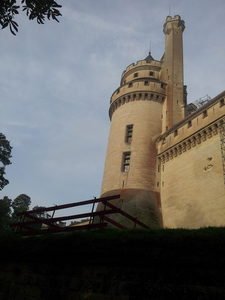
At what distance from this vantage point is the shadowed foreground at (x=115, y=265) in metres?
7.16

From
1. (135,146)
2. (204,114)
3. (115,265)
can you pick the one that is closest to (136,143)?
(135,146)

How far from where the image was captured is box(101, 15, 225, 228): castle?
20.4 metres

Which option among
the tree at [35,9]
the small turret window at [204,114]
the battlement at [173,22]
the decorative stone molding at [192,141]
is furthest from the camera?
the battlement at [173,22]

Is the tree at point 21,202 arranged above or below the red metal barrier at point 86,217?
above

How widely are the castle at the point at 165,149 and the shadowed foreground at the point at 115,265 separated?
11.6 metres

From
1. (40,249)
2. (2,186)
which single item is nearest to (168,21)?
(2,186)

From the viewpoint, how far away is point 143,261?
303 inches

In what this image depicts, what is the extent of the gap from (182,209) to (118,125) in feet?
34.0

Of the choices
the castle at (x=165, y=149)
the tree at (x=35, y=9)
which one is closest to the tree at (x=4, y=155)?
the castle at (x=165, y=149)

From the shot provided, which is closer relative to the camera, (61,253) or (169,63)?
(61,253)

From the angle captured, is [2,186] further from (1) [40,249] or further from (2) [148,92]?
(1) [40,249]

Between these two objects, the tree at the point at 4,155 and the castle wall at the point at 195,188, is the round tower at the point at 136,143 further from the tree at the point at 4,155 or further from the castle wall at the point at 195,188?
the tree at the point at 4,155

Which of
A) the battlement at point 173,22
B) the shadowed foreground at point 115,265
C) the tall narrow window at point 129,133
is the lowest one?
the shadowed foreground at point 115,265

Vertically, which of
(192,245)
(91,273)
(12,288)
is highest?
(192,245)
